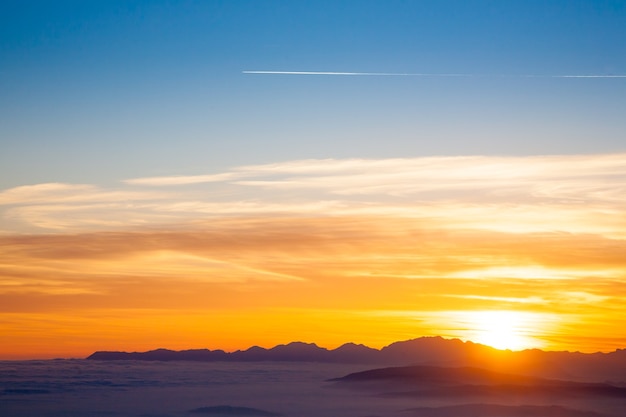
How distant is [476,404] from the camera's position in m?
64.0

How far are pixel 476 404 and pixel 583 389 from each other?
22725mm

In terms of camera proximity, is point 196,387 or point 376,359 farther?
point 376,359

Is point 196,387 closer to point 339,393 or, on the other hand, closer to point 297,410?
point 339,393

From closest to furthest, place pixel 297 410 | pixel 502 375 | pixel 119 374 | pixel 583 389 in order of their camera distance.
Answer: pixel 297 410, pixel 583 389, pixel 119 374, pixel 502 375

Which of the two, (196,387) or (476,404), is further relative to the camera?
(196,387)

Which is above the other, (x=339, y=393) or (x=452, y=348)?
(x=452, y=348)

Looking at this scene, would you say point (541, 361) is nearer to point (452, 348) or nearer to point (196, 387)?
point (452, 348)

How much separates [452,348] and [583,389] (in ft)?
345

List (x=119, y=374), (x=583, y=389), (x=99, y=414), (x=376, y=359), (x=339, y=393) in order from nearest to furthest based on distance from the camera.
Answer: (x=99, y=414) → (x=339, y=393) → (x=583, y=389) → (x=119, y=374) → (x=376, y=359)

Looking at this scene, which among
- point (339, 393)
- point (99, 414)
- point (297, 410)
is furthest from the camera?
point (339, 393)

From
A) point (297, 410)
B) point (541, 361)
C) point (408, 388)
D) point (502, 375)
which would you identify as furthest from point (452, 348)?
point (297, 410)

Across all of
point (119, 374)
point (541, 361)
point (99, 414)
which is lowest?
point (99, 414)

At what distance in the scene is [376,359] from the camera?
598 ft

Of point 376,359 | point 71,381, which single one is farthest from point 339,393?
point 376,359
